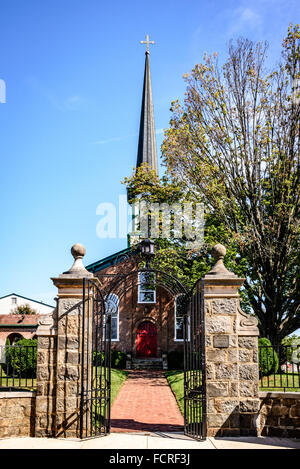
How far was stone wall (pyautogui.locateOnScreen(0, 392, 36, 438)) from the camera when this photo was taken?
23.3ft

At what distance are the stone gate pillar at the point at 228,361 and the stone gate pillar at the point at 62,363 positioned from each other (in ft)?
7.12

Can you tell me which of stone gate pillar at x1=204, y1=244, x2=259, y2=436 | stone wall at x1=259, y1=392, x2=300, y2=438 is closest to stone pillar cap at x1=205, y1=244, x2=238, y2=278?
stone gate pillar at x1=204, y1=244, x2=259, y2=436

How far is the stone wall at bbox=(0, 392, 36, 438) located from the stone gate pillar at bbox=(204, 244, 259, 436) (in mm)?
2953

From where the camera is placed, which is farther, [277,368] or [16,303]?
[16,303]

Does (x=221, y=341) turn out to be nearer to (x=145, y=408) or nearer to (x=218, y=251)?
(x=218, y=251)

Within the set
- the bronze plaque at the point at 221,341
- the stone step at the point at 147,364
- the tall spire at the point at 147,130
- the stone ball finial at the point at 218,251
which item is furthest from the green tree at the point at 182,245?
the tall spire at the point at 147,130

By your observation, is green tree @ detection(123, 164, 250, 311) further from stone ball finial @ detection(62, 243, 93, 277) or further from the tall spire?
the tall spire

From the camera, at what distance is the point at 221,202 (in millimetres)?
15969

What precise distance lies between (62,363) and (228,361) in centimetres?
278

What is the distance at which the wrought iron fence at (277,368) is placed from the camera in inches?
299

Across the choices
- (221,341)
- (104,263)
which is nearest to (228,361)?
(221,341)

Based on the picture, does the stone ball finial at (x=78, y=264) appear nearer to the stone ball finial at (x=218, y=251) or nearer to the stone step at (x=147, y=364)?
the stone ball finial at (x=218, y=251)

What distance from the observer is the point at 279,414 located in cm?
720
